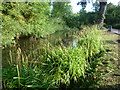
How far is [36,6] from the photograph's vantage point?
7863mm

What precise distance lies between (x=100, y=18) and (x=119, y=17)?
9.02 metres

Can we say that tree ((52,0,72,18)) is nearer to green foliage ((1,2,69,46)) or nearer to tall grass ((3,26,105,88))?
green foliage ((1,2,69,46))

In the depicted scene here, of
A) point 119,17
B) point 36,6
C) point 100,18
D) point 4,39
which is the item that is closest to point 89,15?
point 119,17

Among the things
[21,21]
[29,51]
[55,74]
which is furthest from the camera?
[21,21]

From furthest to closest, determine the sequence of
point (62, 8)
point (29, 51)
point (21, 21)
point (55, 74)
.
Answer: point (62, 8) < point (21, 21) < point (29, 51) < point (55, 74)

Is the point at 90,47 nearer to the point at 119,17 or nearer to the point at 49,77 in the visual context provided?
the point at 49,77

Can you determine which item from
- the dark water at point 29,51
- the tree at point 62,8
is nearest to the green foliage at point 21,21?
the dark water at point 29,51

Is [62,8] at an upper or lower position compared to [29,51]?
upper

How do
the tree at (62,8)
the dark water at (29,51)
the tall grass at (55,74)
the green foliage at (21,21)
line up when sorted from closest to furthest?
the tall grass at (55,74) < the dark water at (29,51) < the green foliage at (21,21) < the tree at (62,8)

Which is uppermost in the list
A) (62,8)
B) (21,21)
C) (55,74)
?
→ (62,8)

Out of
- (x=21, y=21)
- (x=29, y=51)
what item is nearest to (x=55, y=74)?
(x=29, y=51)

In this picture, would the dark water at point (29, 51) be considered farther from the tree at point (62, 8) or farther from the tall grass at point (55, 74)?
the tree at point (62, 8)

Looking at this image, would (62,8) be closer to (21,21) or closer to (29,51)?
(21,21)

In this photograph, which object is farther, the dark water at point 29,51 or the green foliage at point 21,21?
the green foliage at point 21,21
